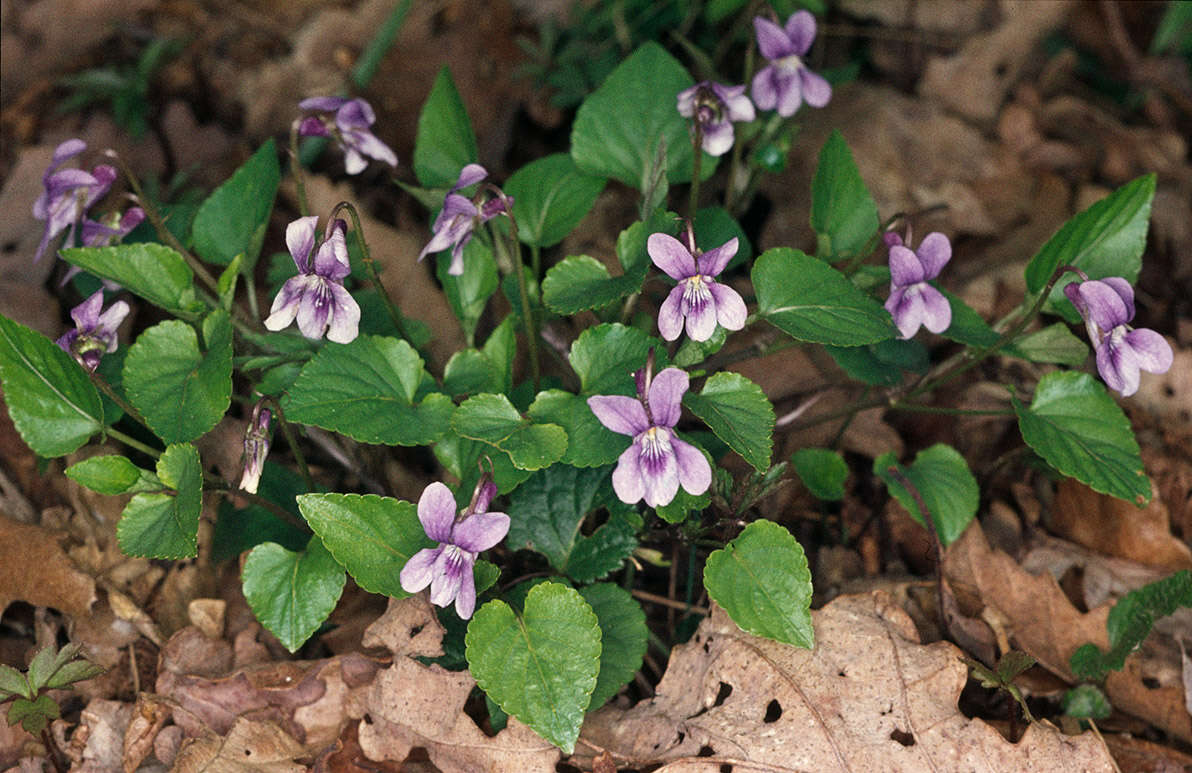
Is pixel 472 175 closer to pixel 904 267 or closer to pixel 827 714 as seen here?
pixel 904 267

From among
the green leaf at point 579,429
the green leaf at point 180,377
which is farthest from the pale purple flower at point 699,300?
the green leaf at point 180,377

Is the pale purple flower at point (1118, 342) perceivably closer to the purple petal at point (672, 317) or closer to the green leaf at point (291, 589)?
the purple petal at point (672, 317)

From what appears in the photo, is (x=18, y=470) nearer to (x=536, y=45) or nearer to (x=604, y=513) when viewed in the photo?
(x=604, y=513)

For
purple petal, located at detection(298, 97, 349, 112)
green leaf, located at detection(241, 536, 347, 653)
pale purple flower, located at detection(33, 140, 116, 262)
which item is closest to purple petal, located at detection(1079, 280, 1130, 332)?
green leaf, located at detection(241, 536, 347, 653)

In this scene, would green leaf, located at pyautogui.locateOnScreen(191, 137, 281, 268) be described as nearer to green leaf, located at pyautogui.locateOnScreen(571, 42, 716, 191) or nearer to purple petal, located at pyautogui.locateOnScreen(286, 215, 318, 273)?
purple petal, located at pyautogui.locateOnScreen(286, 215, 318, 273)

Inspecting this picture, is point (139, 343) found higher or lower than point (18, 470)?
higher

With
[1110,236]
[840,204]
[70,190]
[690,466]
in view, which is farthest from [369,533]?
[1110,236]

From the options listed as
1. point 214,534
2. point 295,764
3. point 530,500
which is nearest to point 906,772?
point 530,500
